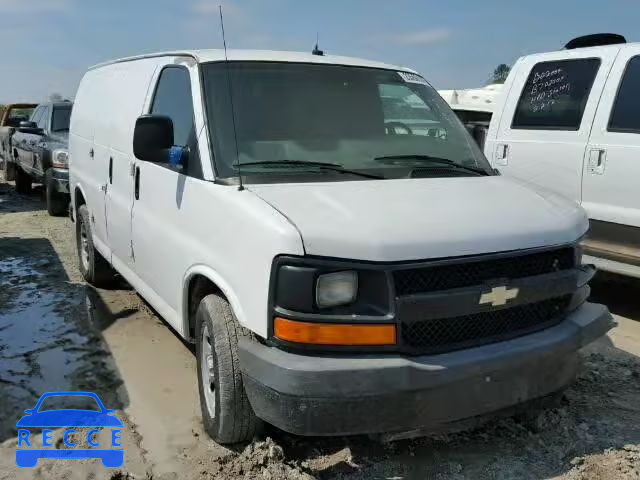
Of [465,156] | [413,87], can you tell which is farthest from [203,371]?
[413,87]

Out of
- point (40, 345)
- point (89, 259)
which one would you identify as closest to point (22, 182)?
point (89, 259)

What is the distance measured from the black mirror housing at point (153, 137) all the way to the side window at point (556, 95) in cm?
362

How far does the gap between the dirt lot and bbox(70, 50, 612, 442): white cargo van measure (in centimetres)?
26

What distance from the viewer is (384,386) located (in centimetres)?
264

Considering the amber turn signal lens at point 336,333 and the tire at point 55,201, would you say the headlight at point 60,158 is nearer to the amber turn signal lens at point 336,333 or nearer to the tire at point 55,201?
the tire at point 55,201

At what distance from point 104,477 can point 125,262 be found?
1989 millimetres

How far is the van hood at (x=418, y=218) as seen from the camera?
2.66 meters

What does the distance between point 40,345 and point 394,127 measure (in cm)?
303

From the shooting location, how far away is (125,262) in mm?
Result: 4828

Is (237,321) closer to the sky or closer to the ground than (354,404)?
closer to the sky

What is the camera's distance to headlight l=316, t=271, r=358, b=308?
267 centimetres

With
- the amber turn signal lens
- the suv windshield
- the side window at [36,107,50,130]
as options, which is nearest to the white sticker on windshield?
the suv windshield

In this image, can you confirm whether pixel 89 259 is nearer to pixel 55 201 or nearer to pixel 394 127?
pixel 394 127

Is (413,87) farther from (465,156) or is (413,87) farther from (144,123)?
(144,123)
